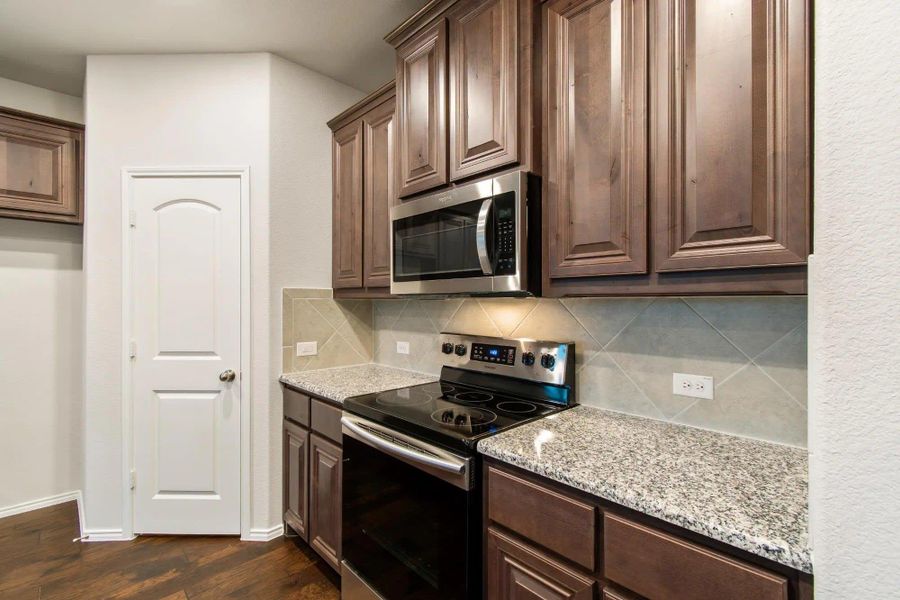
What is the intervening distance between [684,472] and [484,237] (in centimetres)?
91

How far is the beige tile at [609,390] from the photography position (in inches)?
58.9

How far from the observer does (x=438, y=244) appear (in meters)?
1.71

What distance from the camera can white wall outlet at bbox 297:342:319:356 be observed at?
2453 millimetres

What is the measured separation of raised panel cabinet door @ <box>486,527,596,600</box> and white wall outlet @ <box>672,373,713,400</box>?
714mm

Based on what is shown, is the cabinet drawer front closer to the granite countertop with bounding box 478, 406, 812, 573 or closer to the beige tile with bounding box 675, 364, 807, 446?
the granite countertop with bounding box 478, 406, 812, 573

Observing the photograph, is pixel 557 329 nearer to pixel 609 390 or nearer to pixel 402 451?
pixel 609 390

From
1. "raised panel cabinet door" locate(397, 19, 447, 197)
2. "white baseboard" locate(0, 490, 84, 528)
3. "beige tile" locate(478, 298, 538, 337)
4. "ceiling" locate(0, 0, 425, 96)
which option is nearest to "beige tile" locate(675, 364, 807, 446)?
"beige tile" locate(478, 298, 538, 337)

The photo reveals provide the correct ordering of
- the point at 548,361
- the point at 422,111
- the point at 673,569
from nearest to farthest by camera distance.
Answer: the point at 673,569, the point at 548,361, the point at 422,111

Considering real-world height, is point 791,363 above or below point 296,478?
above

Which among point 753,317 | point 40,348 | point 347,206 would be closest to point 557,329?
point 753,317

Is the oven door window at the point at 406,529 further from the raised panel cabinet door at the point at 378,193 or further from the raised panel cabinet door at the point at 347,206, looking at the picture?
the raised panel cabinet door at the point at 347,206

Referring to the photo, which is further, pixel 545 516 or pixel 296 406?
pixel 296 406

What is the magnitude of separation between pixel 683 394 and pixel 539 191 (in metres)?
0.85

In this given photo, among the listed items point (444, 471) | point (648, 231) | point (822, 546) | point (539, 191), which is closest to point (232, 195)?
point (539, 191)
